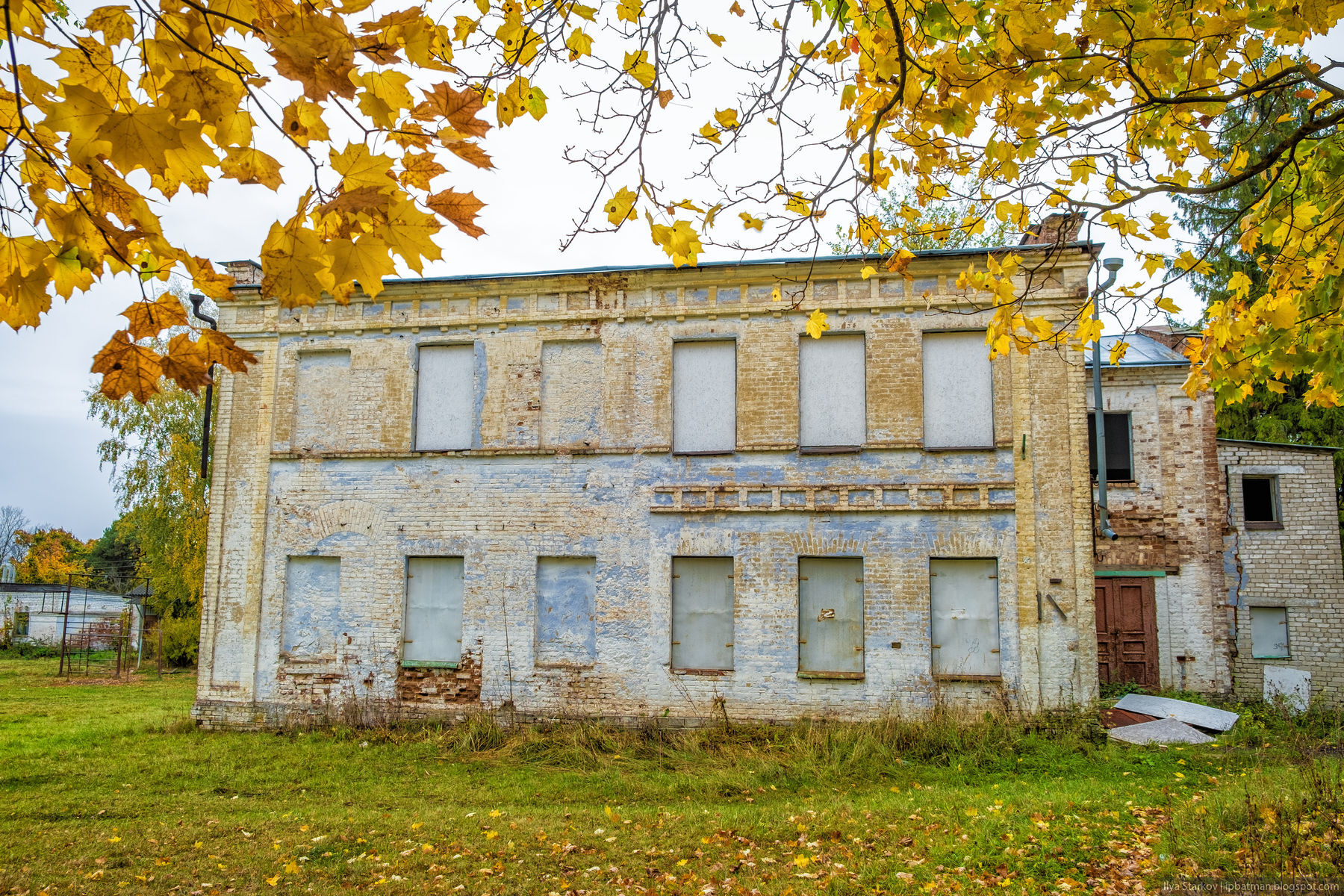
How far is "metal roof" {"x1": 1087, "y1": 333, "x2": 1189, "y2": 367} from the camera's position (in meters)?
18.3

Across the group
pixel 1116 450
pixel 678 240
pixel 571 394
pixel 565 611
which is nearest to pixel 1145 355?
pixel 1116 450

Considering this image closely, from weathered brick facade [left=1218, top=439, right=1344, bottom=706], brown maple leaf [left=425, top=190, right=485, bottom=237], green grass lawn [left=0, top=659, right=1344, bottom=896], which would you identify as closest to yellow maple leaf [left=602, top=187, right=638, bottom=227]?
brown maple leaf [left=425, top=190, right=485, bottom=237]

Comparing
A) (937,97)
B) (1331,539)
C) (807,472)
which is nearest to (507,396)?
(807,472)

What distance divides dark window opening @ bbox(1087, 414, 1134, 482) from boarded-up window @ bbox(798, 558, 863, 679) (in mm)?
7902

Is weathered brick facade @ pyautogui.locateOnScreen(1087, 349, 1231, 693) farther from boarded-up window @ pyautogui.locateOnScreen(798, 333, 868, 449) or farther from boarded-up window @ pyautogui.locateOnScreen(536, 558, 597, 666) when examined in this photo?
boarded-up window @ pyautogui.locateOnScreen(536, 558, 597, 666)

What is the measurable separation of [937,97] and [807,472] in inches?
333

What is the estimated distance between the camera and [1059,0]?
4914mm

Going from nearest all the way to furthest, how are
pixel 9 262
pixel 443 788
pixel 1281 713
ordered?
1. pixel 9 262
2. pixel 443 788
3. pixel 1281 713

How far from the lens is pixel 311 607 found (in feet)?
47.1

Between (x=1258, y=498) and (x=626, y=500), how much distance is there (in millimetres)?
14296

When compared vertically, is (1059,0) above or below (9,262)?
above

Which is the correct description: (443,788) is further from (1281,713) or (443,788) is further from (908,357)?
(1281,713)

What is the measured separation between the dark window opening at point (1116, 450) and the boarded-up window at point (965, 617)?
6906 millimetres

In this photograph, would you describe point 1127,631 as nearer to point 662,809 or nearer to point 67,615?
point 662,809
